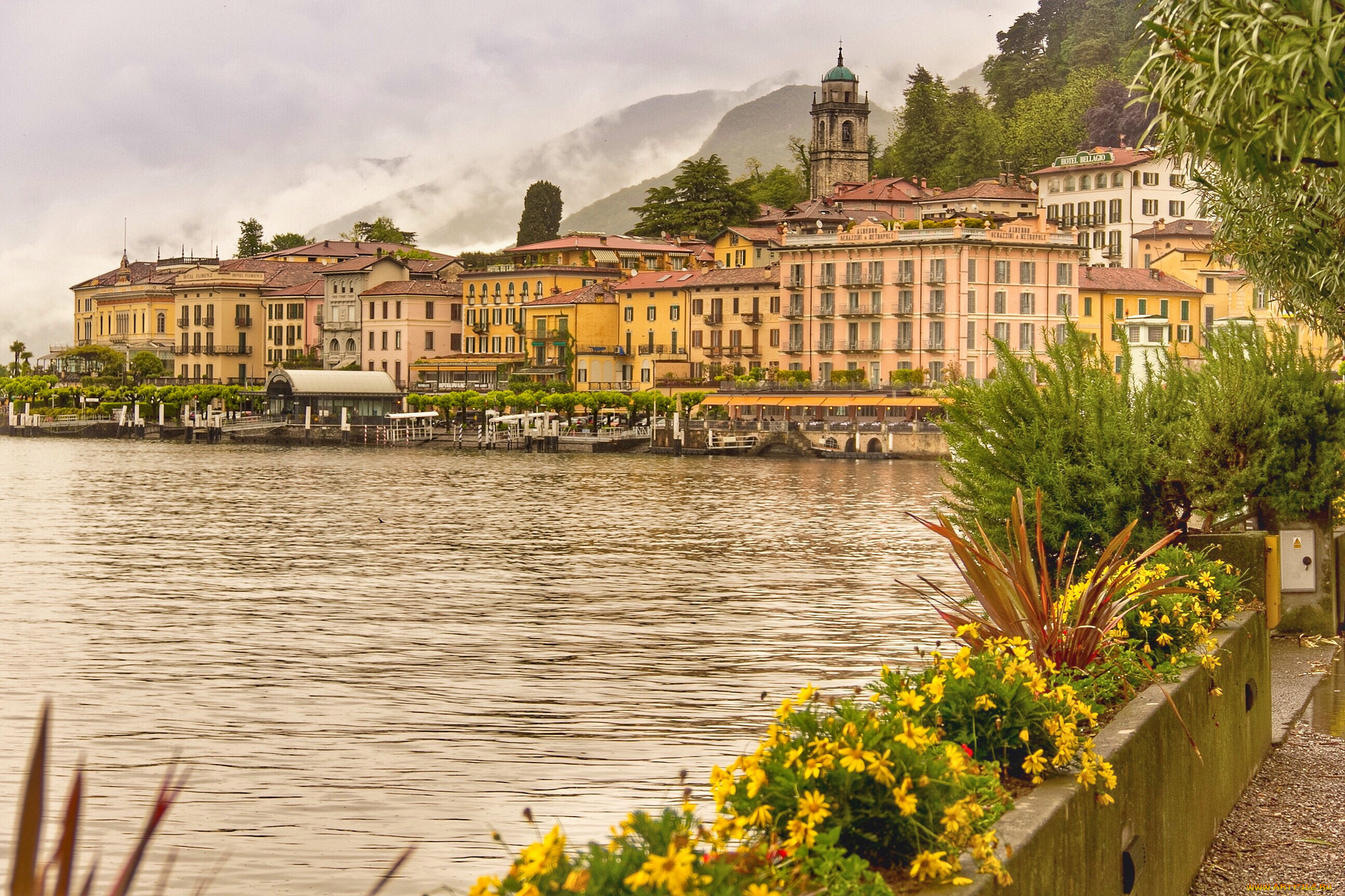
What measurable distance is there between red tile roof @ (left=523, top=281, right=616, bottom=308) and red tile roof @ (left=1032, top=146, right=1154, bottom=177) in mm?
35895

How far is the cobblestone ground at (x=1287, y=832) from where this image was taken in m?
8.40

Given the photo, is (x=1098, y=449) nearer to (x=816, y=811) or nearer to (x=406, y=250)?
(x=816, y=811)

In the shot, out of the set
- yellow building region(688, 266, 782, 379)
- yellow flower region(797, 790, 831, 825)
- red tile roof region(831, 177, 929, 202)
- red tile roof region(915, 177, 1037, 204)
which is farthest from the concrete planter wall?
red tile roof region(831, 177, 929, 202)

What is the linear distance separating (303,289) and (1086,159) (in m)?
72.0

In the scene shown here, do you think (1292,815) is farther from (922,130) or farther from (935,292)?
(922,130)

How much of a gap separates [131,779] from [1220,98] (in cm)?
1045

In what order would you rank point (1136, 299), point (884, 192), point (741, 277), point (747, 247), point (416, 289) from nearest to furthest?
point (1136, 299) → point (741, 277) → point (747, 247) → point (884, 192) → point (416, 289)

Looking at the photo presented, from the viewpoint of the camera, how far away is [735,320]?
4491 inches

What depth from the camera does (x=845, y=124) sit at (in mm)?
159625

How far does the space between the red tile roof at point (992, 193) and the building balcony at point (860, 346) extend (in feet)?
72.2

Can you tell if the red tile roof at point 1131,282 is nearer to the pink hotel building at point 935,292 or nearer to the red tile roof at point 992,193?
the pink hotel building at point 935,292

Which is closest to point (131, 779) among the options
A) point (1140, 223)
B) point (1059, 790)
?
point (1059, 790)

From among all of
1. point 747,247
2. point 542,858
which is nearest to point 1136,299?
point 747,247

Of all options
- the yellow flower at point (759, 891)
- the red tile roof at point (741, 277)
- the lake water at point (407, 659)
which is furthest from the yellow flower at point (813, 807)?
the red tile roof at point (741, 277)
